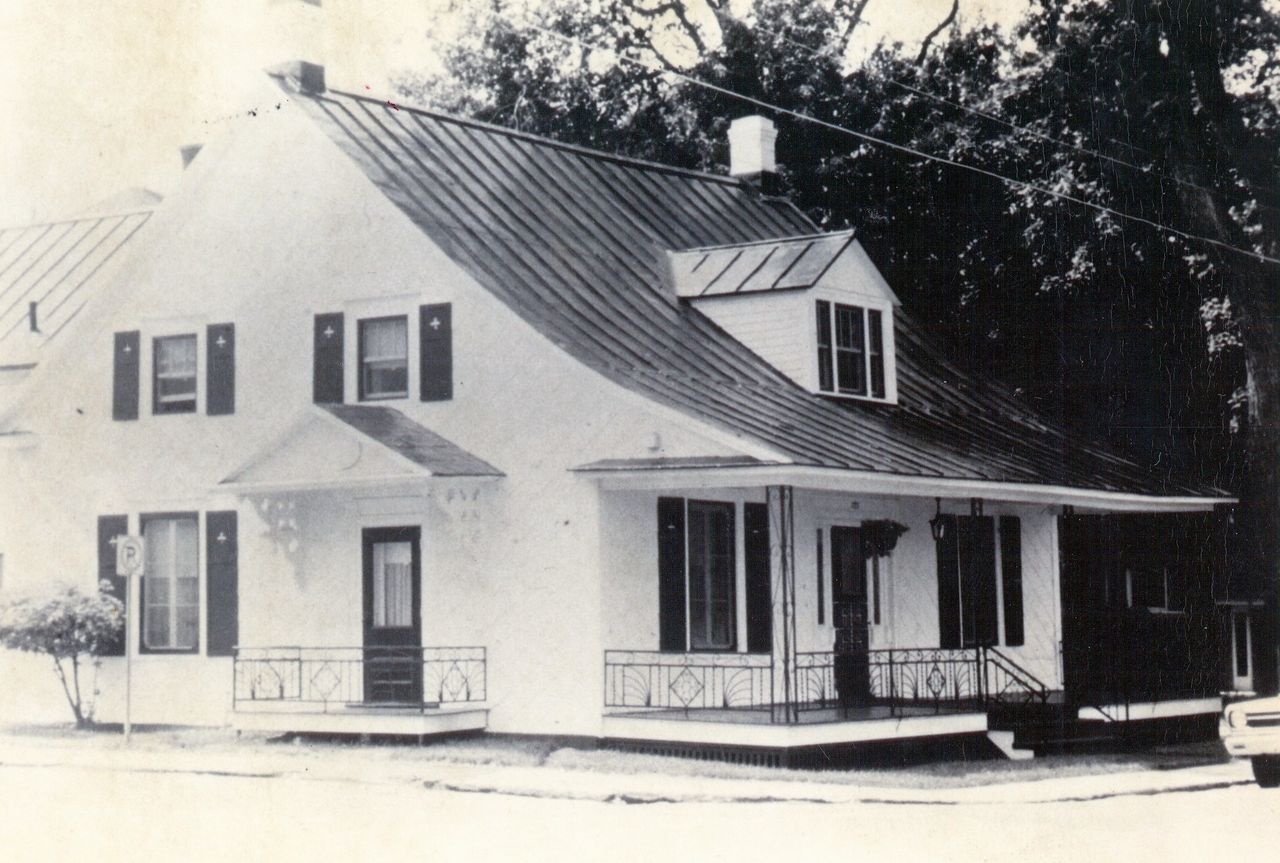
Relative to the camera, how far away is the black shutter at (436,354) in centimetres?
2127

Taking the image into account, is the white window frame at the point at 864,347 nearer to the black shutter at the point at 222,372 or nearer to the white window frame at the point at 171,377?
the black shutter at the point at 222,372

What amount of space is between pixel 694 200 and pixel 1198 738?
10548 mm

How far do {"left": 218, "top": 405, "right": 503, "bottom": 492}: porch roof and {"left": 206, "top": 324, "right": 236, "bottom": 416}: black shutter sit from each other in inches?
55.2

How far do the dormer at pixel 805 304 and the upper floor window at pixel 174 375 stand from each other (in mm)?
6382

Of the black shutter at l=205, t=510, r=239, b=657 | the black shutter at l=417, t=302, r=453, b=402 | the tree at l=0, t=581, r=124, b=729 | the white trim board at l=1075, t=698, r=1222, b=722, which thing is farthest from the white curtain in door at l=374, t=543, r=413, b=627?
the white trim board at l=1075, t=698, r=1222, b=722

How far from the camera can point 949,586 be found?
2452 cm

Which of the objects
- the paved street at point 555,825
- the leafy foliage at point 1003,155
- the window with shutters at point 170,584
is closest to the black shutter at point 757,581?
the paved street at point 555,825

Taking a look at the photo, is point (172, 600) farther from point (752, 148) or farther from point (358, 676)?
point (752, 148)

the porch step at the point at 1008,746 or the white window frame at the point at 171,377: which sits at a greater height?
the white window frame at the point at 171,377

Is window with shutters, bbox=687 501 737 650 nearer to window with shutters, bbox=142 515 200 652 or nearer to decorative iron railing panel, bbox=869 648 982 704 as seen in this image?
decorative iron railing panel, bbox=869 648 982 704

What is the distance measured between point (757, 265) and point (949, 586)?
202 inches

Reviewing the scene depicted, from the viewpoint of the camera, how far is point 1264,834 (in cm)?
1497

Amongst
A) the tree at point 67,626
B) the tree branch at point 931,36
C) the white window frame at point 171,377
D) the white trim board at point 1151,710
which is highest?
the tree branch at point 931,36

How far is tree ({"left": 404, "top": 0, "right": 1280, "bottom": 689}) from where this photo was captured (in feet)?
87.8
